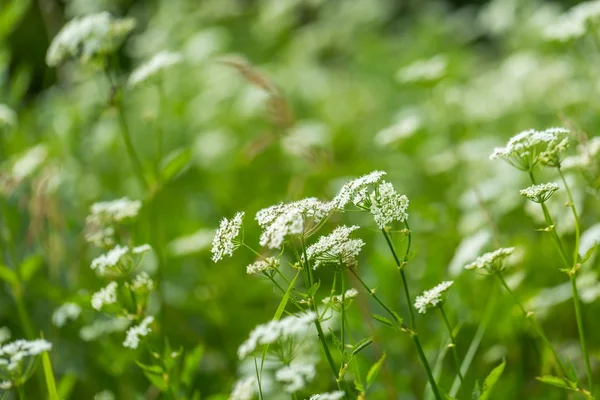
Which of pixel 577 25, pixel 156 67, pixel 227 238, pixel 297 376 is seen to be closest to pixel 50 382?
pixel 227 238

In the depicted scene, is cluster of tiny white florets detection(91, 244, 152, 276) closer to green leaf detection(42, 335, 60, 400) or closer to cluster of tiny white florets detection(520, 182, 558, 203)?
green leaf detection(42, 335, 60, 400)

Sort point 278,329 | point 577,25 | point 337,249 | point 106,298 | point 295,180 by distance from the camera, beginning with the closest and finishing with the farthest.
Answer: point 278,329 < point 337,249 < point 106,298 < point 577,25 < point 295,180

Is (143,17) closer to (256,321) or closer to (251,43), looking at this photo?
(251,43)

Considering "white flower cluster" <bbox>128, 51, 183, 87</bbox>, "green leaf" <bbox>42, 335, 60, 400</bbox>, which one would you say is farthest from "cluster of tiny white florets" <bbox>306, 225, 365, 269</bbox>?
"white flower cluster" <bbox>128, 51, 183, 87</bbox>

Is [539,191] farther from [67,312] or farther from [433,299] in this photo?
[67,312]

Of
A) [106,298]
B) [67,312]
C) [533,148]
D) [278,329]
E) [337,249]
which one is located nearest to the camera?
[278,329]

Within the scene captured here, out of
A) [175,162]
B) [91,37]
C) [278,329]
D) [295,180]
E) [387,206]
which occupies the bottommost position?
[295,180]

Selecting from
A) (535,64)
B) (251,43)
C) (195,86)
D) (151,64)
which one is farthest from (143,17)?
(151,64)
